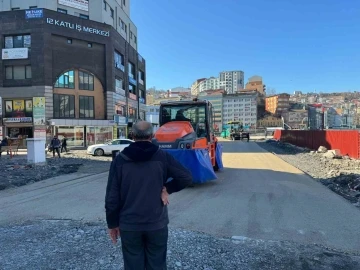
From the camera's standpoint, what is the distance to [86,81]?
4150cm

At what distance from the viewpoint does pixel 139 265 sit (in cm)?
284

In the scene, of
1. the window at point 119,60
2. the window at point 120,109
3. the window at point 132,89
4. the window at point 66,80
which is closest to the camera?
the window at point 66,80

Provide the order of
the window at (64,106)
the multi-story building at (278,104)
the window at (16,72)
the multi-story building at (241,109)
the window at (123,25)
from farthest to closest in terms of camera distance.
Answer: the multi-story building at (278,104) → the multi-story building at (241,109) → the window at (123,25) → the window at (16,72) → the window at (64,106)

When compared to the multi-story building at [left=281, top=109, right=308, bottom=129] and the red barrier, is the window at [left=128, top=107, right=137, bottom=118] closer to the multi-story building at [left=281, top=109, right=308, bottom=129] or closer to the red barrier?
the red barrier

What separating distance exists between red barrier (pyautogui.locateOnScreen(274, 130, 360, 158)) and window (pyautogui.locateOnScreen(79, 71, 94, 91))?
27878 mm

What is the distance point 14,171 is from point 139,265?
504 inches

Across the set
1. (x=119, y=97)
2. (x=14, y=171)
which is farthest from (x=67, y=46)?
(x=14, y=171)

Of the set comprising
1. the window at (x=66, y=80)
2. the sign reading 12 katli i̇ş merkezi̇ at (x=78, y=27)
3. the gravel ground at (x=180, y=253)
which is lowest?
the gravel ground at (x=180, y=253)

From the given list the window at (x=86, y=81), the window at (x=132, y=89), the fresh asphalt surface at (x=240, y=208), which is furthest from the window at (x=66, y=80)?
the fresh asphalt surface at (x=240, y=208)

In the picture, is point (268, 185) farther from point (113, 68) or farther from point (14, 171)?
point (113, 68)

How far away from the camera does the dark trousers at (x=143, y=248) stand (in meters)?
2.81

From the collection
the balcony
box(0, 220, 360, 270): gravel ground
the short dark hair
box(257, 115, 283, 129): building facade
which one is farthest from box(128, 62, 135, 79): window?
box(257, 115, 283, 129): building facade

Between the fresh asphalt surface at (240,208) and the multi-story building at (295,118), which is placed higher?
the multi-story building at (295,118)

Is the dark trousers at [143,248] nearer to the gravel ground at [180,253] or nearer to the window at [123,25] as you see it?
the gravel ground at [180,253]
